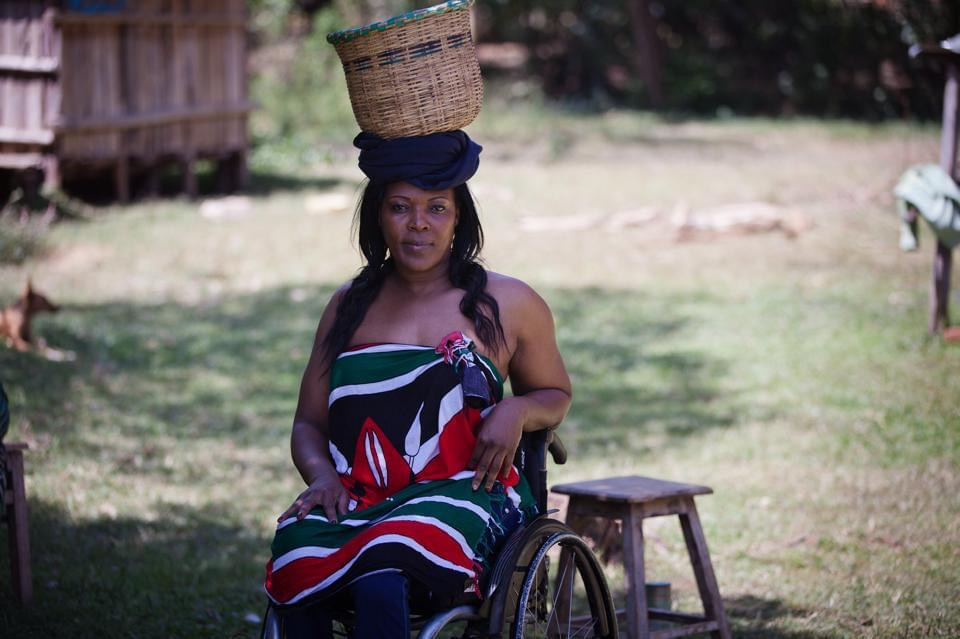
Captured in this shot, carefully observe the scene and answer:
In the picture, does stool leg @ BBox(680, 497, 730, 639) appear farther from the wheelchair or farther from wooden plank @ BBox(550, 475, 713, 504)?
the wheelchair

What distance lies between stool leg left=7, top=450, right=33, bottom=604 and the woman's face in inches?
70.3

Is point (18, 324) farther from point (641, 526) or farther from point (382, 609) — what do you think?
point (382, 609)

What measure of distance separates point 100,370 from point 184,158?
699cm

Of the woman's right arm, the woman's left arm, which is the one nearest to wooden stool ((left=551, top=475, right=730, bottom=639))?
the woman's left arm

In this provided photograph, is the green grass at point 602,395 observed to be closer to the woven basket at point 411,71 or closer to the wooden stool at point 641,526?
the wooden stool at point 641,526

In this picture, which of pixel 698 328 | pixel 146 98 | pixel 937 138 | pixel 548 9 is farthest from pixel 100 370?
pixel 548 9

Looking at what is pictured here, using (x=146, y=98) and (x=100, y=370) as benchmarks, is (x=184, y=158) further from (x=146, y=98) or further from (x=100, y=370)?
(x=100, y=370)

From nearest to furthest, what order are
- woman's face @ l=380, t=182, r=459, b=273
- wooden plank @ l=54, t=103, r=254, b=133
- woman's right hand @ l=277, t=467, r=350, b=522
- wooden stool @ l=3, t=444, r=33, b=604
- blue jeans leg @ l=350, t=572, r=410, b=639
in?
1. blue jeans leg @ l=350, t=572, r=410, b=639
2. woman's right hand @ l=277, t=467, r=350, b=522
3. woman's face @ l=380, t=182, r=459, b=273
4. wooden stool @ l=3, t=444, r=33, b=604
5. wooden plank @ l=54, t=103, r=254, b=133

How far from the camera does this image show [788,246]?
39.5 feet

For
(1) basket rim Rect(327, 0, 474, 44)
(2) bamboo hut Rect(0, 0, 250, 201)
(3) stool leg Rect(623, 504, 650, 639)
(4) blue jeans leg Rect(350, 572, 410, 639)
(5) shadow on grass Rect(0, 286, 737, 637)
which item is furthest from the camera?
(2) bamboo hut Rect(0, 0, 250, 201)

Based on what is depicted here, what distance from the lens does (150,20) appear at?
13703 mm

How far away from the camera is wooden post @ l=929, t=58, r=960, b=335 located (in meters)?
7.88

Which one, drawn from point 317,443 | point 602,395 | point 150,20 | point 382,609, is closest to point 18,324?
point 602,395

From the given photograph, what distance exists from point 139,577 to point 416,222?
2.36 metres
